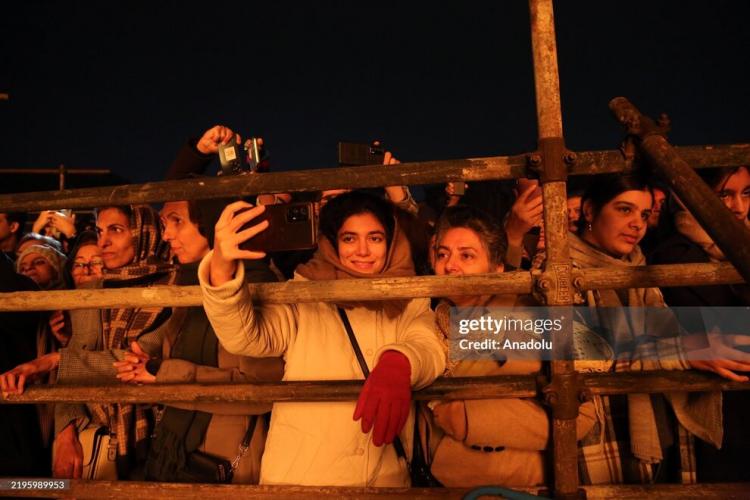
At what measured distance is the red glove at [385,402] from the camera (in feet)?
4.65

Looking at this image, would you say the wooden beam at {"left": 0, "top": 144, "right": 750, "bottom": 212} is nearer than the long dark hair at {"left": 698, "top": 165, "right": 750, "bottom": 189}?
Yes

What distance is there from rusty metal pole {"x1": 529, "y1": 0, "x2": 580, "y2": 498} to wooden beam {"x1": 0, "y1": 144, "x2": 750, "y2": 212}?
82mm

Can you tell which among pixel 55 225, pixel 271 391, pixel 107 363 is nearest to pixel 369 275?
pixel 271 391

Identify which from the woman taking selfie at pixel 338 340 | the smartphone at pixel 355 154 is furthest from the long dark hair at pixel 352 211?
the smartphone at pixel 355 154

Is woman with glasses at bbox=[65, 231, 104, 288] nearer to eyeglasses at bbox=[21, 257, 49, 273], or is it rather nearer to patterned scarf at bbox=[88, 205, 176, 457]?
eyeglasses at bbox=[21, 257, 49, 273]

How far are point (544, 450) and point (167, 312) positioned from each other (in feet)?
5.89

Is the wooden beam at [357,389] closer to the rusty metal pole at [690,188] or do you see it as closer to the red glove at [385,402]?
the red glove at [385,402]

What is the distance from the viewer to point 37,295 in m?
1.80

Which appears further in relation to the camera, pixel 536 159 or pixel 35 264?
pixel 35 264

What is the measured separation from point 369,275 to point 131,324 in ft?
4.30

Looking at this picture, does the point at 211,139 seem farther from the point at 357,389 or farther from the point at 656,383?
the point at 656,383

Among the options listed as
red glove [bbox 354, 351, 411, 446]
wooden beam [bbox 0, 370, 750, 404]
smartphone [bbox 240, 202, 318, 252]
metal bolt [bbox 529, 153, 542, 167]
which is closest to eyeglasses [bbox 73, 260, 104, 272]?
wooden beam [bbox 0, 370, 750, 404]

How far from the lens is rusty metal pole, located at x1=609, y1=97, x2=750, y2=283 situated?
112 centimetres

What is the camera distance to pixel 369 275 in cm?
190
